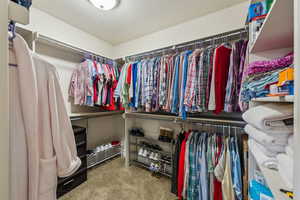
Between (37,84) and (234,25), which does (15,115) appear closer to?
(37,84)

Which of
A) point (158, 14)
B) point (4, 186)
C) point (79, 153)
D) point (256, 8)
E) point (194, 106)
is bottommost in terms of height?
point (79, 153)

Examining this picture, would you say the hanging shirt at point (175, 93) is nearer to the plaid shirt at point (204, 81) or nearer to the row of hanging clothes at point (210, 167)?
the plaid shirt at point (204, 81)

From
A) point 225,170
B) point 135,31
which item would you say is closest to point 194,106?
point 225,170

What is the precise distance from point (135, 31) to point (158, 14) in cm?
51

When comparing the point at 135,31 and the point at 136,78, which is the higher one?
the point at 135,31

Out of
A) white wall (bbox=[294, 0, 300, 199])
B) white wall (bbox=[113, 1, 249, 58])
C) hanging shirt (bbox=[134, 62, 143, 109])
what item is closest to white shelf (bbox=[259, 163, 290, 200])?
white wall (bbox=[294, 0, 300, 199])

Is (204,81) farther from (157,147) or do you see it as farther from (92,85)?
(92,85)

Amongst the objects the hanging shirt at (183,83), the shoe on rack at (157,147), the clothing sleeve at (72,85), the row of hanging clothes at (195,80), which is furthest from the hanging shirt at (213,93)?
the clothing sleeve at (72,85)

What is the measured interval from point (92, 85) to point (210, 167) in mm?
1771

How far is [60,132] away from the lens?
624mm

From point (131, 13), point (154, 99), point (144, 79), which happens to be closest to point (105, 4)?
point (131, 13)

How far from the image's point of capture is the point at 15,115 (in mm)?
502

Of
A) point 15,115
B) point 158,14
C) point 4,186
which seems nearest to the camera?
point 4,186

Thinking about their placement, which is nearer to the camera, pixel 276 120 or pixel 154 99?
pixel 276 120
